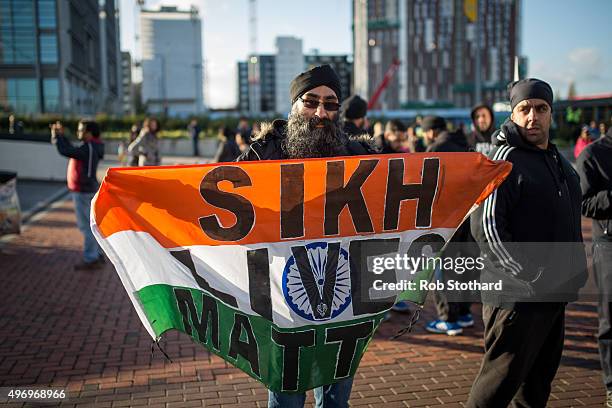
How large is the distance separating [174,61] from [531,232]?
4106 inches

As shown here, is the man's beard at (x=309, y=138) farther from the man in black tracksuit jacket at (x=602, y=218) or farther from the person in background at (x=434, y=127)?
the person in background at (x=434, y=127)

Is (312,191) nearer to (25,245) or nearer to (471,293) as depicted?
(471,293)

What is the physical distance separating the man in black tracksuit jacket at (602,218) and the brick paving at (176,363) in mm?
445

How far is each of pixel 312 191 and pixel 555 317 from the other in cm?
147

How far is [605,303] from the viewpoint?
3.95 m

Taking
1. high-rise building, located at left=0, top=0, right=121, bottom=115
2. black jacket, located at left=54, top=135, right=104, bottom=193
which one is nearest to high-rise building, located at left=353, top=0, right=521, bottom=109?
high-rise building, located at left=0, top=0, right=121, bottom=115

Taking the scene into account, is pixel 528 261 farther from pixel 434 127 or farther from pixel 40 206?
pixel 40 206

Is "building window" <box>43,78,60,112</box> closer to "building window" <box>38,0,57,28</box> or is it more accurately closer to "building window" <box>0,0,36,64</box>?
"building window" <box>0,0,36,64</box>

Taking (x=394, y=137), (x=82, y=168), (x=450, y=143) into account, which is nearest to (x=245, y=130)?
(x=82, y=168)

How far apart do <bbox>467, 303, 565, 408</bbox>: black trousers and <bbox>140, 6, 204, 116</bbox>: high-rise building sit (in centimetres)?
9919

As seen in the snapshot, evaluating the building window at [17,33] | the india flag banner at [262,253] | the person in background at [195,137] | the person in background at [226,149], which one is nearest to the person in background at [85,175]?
the person in background at [226,149]

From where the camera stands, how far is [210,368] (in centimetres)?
470

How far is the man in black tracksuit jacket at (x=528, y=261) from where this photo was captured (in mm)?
3018

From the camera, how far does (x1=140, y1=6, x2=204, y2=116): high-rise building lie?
10025 cm
